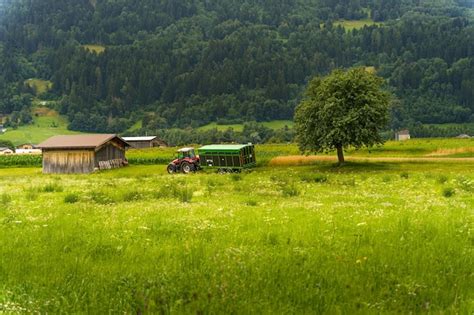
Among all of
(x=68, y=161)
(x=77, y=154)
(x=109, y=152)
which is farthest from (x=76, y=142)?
(x=109, y=152)

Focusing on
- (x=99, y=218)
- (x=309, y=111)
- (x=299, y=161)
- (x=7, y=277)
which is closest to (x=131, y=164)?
(x=299, y=161)

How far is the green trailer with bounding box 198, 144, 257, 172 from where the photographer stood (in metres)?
Answer: 59.8

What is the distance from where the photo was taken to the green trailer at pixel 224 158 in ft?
196

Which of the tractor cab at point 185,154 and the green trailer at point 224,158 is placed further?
the tractor cab at point 185,154

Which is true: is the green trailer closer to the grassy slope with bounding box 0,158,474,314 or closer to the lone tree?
the lone tree

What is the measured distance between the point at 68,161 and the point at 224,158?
1239 inches

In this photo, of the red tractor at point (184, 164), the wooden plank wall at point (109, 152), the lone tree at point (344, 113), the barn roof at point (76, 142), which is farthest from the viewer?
the wooden plank wall at point (109, 152)

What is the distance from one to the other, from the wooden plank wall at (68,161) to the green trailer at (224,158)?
77.9 feet

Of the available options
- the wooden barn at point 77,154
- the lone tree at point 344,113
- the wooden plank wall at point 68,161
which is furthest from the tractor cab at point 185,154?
the wooden plank wall at point 68,161

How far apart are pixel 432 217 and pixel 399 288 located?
7.42 m

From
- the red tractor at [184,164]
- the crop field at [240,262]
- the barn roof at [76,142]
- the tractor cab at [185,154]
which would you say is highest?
the barn roof at [76,142]

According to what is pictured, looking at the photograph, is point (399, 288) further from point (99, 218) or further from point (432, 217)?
point (99, 218)

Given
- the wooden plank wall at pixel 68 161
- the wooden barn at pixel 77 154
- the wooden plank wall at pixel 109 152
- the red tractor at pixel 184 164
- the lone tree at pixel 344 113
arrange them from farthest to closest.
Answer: the wooden plank wall at pixel 109 152 → the wooden plank wall at pixel 68 161 → the wooden barn at pixel 77 154 → the red tractor at pixel 184 164 → the lone tree at pixel 344 113

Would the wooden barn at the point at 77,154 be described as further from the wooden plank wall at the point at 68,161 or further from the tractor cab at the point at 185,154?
the tractor cab at the point at 185,154
